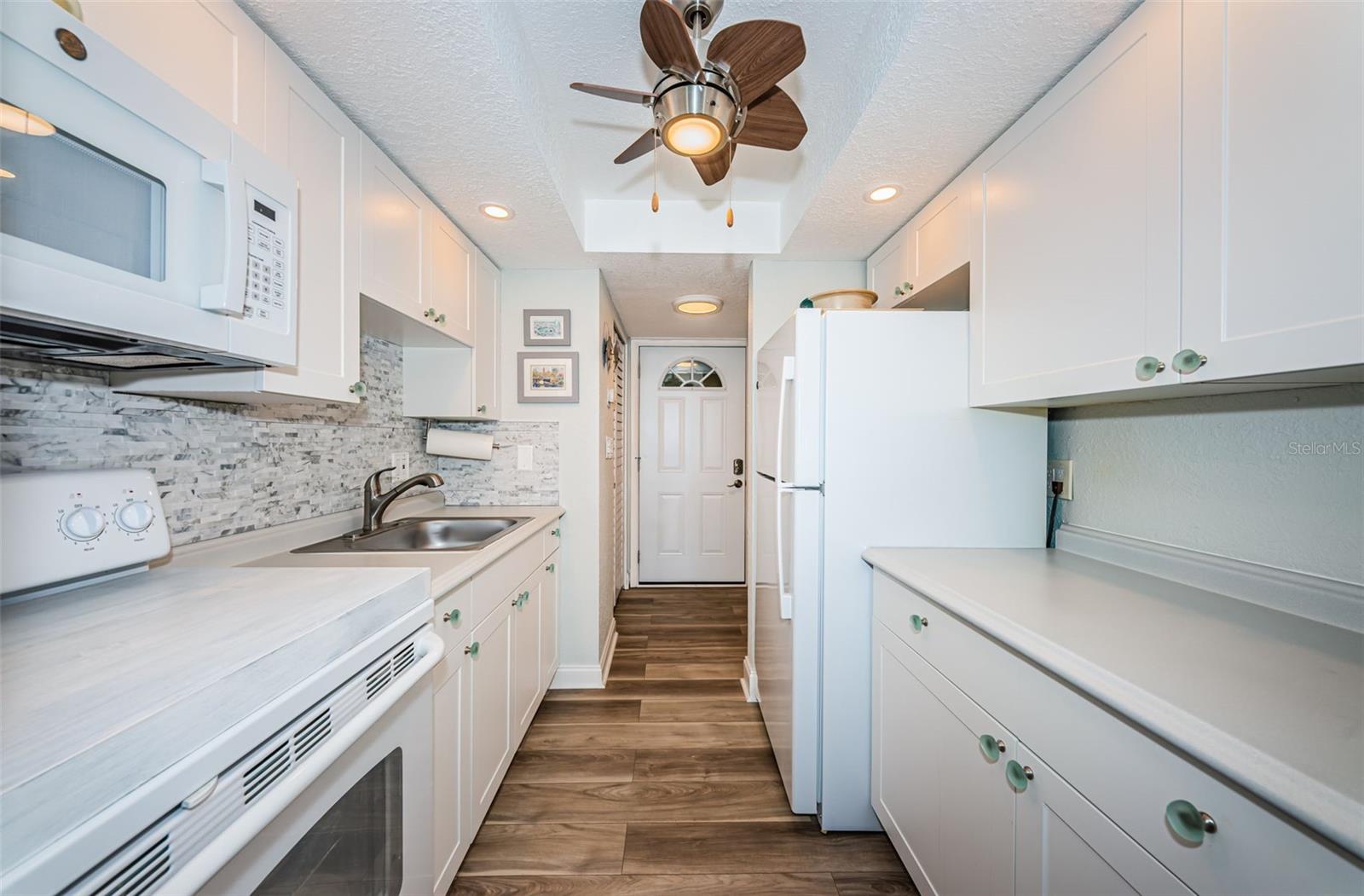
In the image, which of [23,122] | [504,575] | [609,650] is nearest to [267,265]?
[23,122]

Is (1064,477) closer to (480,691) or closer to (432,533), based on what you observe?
(480,691)

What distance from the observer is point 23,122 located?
554mm

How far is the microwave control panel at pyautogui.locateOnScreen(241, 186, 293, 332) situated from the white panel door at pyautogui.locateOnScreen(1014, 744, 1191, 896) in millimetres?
1559

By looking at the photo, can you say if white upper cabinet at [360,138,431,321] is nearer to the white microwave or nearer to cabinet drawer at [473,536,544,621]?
the white microwave

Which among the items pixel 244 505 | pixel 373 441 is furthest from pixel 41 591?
pixel 373 441

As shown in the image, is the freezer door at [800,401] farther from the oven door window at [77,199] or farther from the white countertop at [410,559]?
the oven door window at [77,199]

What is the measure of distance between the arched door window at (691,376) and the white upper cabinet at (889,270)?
2.06 metres

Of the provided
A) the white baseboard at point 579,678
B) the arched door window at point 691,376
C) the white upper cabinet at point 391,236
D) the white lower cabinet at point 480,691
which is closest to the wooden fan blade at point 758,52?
the white upper cabinet at point 391,236

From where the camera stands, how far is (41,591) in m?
0.82

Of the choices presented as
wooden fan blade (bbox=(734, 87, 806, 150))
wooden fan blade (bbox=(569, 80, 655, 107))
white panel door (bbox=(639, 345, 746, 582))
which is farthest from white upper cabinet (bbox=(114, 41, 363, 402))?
white panel door (bbox=(639, 345, 746, 582))

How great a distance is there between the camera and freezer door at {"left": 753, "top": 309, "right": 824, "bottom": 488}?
63.1 inches

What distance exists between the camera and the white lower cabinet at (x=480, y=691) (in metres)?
1.29

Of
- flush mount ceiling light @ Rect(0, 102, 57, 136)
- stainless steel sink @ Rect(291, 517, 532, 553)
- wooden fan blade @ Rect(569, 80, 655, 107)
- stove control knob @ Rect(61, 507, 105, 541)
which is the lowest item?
stainless steel sink @ Rect(291, 517, 532, 553)

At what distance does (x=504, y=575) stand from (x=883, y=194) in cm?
187
